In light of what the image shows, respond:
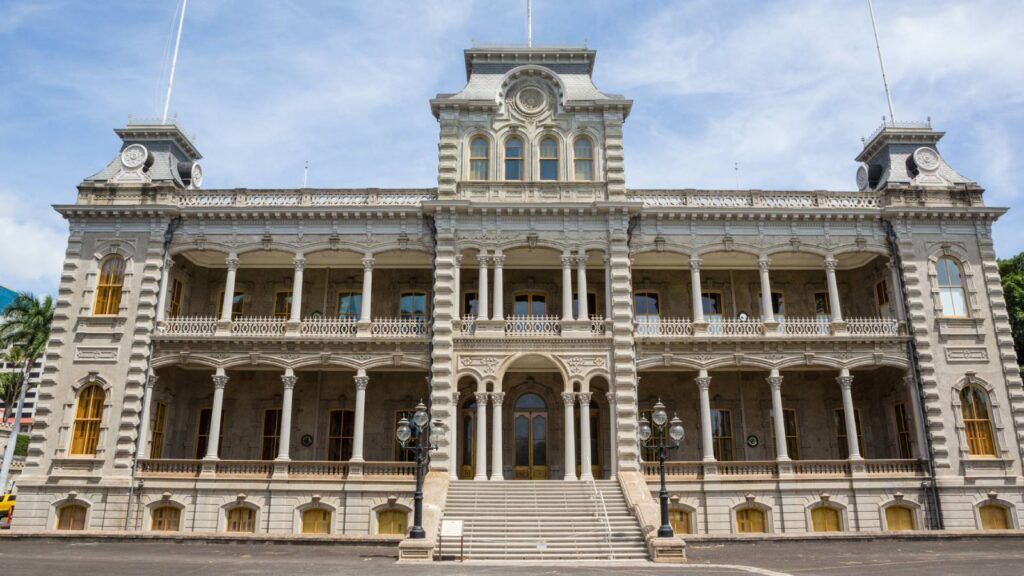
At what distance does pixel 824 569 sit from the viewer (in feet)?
54.6

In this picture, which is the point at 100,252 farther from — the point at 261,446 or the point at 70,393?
the point at 261,446

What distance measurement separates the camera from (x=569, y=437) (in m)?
24.9

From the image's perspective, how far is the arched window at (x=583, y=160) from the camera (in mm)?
27859

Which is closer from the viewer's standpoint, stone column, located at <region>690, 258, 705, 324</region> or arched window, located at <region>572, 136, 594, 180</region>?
stone column, located at <region>690, 258, 705, 324</region>

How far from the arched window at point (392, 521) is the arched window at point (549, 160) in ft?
43.3

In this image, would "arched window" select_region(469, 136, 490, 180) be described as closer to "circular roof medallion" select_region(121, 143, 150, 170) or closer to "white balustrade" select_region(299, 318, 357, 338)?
"white balustrade" select_region(299, 318, 357, 338)

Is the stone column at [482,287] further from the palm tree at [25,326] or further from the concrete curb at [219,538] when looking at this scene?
→ the palm tree at [25,326]

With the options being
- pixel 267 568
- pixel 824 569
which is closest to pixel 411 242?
pixel 267 568

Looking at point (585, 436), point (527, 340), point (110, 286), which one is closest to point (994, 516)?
point (585, 436)

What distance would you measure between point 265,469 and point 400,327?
6.83 meters

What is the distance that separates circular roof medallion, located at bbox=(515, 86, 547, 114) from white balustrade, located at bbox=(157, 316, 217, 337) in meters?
14.2

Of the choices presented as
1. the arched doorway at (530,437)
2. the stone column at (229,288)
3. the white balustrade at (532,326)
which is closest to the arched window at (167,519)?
the stone column at (229,288)

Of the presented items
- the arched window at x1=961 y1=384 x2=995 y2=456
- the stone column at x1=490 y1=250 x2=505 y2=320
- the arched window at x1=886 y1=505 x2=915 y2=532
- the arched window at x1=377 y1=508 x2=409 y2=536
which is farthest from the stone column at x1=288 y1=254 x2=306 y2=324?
the arched window at x1=961 y1=384 x2=995 y2=456

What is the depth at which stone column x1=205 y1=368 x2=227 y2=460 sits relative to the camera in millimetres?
25641
